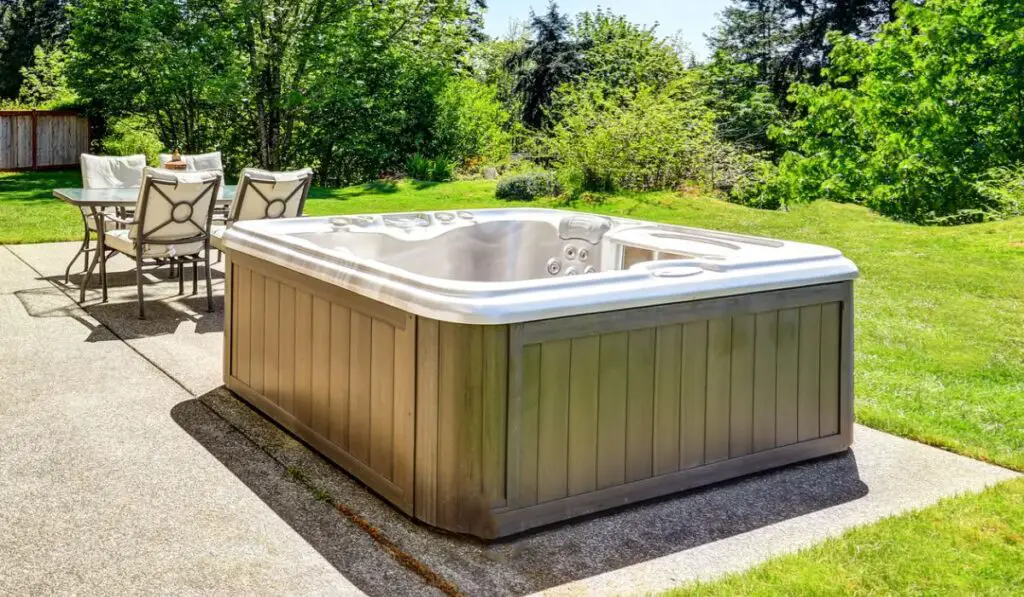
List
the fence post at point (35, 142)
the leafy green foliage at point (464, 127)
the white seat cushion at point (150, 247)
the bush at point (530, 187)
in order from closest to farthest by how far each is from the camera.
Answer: the white seat cushion at point (150, 247) < the bush at point (530, 187) < the fence post at point (35, 142) < the leafy green foliage at point (464, 127)

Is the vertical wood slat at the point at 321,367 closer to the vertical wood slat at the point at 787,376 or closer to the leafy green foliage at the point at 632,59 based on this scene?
the vertical wood slat at the point at 787,376

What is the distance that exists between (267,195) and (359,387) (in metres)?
2.73

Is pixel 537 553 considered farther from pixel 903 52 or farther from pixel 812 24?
pixel 812 24

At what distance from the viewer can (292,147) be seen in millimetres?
15430

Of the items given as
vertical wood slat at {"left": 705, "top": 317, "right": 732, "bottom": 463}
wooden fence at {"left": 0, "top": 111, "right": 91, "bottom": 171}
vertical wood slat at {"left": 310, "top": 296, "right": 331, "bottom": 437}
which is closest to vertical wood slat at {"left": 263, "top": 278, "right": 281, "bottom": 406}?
vertical wood slat at {"left": 310, "top": 296, "right": 331, "bottom": 437}

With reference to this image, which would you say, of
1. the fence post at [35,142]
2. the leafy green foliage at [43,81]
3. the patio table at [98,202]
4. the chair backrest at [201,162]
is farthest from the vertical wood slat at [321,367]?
the leafy green foliage at [43,81]

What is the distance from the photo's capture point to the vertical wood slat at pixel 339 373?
2816mm

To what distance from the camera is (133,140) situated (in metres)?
13.6

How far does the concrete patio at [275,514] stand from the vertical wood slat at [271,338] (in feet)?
0.49

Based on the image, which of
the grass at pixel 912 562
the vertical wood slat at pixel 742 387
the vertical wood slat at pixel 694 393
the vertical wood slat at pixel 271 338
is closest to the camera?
the grass at pixel 912 562

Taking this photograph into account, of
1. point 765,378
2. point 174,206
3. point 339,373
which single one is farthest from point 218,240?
point 765,378

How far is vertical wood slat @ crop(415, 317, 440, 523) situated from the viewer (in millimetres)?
2416

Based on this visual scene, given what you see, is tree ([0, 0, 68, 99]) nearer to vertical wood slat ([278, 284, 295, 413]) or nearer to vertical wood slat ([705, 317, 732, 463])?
vertical wood slat ([278, 284, 295, 413])

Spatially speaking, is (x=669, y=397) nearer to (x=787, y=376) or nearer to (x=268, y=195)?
(x=787, y=376)
